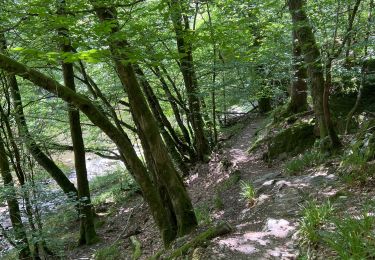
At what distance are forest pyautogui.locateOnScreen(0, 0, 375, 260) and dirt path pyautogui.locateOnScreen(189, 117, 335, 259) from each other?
0.03 meters

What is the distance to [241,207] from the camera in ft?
23.1

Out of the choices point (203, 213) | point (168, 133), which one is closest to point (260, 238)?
point (203, 213)

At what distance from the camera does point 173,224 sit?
6.13m

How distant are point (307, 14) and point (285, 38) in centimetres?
329

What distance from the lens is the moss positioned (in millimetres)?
9023

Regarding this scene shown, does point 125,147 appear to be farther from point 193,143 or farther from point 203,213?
point 193,143

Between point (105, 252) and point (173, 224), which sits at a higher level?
A: point (173, 224)

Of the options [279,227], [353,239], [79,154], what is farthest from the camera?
[79,154]

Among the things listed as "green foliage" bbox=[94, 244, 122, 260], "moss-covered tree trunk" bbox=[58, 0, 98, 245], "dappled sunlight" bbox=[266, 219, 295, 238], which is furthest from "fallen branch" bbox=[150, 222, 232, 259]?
"moss-covered tree trunk" bbox=[58, 0, 98, 245]

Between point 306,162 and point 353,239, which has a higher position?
point 353,239

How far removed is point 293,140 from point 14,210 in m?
6.89

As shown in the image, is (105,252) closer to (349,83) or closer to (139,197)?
(139,197)

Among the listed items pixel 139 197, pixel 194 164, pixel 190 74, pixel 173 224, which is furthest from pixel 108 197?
pixel 173 224

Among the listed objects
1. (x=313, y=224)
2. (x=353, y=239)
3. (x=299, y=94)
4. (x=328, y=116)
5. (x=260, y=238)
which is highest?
(x=299, y=94)
